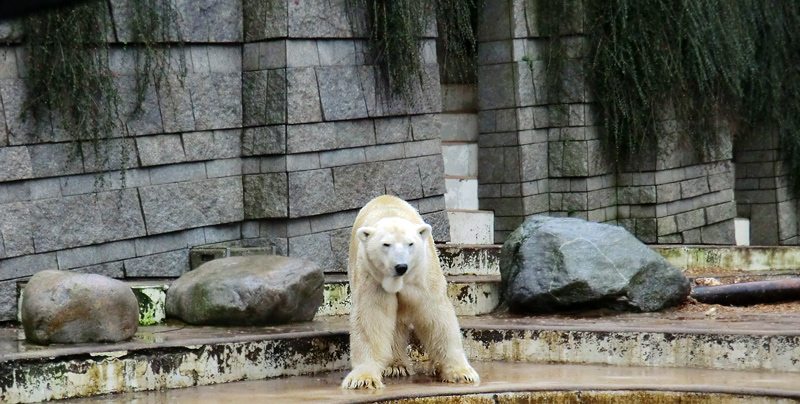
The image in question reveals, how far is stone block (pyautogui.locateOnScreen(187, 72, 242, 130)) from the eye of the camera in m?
6.75

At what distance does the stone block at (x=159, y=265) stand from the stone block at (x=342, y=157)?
1.17 metres

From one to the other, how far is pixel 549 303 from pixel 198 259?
224cm

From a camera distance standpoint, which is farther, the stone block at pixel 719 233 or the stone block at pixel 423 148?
the stone block at pixel 719 233

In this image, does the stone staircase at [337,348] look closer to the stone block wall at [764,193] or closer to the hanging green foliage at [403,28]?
the hanging green foliage at [403,28]

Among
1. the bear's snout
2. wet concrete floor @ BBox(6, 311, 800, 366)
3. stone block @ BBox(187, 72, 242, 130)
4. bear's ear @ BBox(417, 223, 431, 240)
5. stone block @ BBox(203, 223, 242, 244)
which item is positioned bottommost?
wet concrete floor @ BBox(6, 311, 800, 366)

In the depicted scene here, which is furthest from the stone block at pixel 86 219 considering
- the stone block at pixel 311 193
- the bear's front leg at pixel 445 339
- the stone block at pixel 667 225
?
the stone block at pixel 667 225

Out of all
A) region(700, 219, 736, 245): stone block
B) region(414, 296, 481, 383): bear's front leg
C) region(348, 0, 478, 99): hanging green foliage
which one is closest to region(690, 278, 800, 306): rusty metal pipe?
region(414, 296, 481, 383): bear's front leg

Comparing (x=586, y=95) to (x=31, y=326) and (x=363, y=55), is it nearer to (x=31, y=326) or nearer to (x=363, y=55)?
(x=363, y=55)

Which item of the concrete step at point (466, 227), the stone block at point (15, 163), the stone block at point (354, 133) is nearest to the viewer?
the stone block at point (15, 163)

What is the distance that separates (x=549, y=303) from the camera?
6.43 m

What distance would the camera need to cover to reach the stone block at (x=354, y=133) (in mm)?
7379

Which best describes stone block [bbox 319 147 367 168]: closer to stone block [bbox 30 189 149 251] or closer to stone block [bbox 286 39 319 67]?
stone block [bbox 286 39 319 67]

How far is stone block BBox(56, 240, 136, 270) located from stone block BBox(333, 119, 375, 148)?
1.72m

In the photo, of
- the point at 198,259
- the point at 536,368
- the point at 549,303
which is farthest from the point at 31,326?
the point at 549,303
